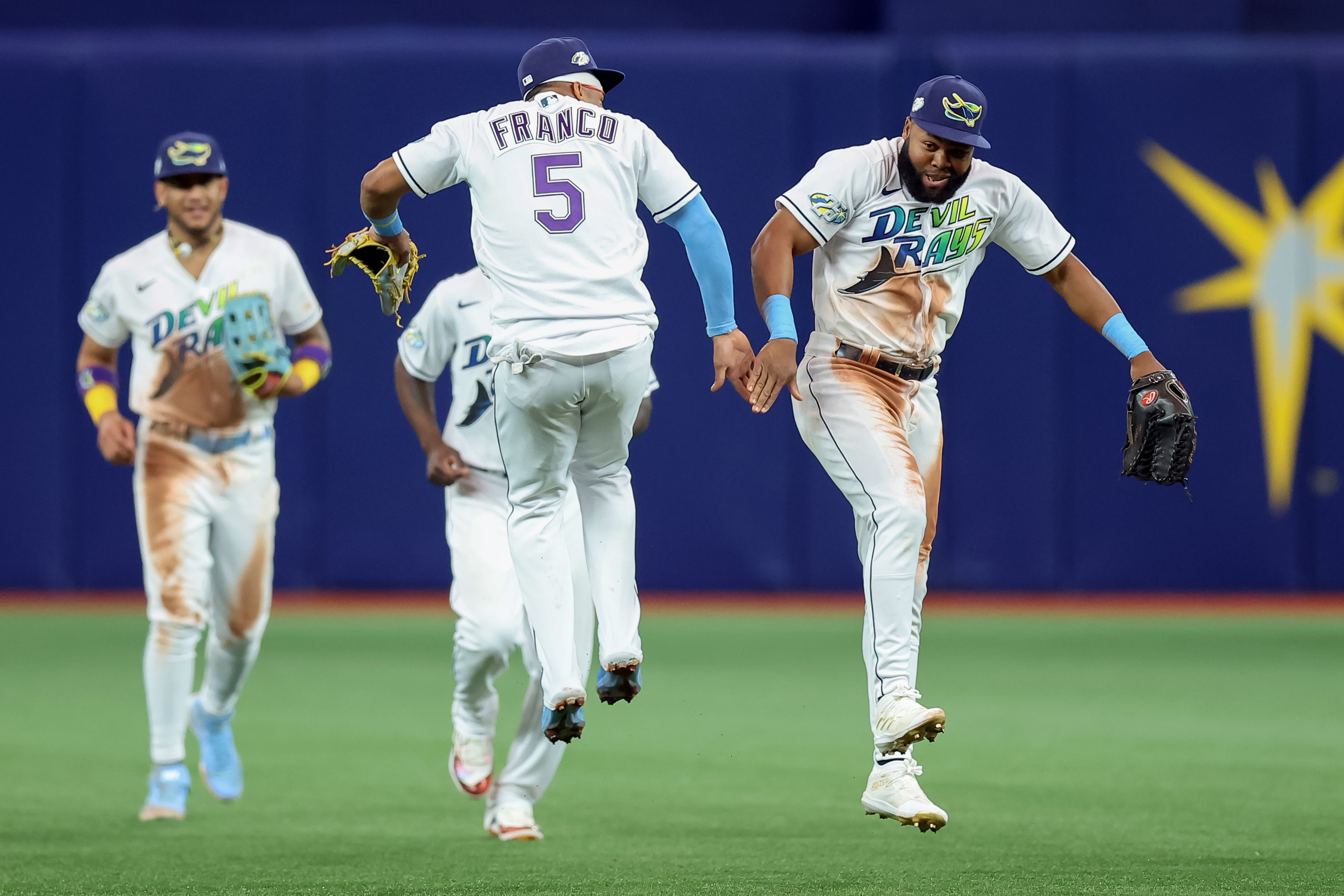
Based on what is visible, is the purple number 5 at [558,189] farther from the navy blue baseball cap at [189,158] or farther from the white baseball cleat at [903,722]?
the navy blue baseball cap at [189,158]

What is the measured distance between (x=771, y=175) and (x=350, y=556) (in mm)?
4288

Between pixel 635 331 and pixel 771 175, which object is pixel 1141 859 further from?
pixel 771 175

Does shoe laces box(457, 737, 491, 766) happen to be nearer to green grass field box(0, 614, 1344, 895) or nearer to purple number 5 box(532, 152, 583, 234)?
green grass field box(0, 614, 1344, 895)

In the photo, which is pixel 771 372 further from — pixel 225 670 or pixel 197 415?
pixel 225 670

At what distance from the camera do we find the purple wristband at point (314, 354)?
689 cm

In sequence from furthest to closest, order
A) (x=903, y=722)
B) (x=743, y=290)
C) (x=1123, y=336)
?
(x=743, y=290) → (x=1123, y=336) → (x=903, y=722)

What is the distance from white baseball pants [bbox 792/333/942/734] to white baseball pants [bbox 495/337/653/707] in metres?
0.64

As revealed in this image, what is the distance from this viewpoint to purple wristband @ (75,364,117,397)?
268 inches

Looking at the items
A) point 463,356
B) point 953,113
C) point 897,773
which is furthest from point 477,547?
point 953,113

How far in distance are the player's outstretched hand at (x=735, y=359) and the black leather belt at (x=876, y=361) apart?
64 centimetres

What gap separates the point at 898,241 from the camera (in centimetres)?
524

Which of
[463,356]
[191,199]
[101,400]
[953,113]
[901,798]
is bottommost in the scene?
[901,798]

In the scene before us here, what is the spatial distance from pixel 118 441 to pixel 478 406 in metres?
1.33

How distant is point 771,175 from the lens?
517 inches
